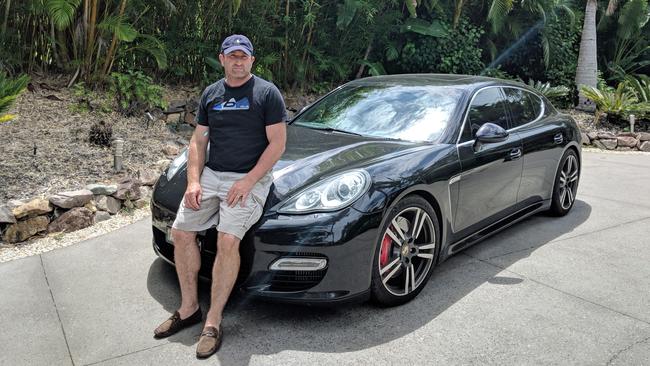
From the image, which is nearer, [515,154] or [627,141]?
[515,154]

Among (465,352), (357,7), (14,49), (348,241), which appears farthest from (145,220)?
(357,7)

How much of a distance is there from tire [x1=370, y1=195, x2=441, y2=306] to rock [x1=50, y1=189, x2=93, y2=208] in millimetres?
2971

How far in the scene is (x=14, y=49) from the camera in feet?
23.4

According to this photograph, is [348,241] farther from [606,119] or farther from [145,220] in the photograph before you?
[606,119]

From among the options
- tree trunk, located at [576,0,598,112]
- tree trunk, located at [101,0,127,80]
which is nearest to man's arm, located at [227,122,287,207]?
tree trunk, located at [101,0,127,80]

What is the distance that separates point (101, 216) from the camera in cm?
500

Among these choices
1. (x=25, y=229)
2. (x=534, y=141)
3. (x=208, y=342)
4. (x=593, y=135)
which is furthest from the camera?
(x=593, y=135)

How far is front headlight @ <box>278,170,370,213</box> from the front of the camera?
3086mm

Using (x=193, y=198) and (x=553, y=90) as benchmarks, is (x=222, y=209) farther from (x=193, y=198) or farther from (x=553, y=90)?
(x=553, y=90)

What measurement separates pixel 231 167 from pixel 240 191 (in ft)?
0.84

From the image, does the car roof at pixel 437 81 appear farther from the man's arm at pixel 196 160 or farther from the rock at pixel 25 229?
the rock at pixel 25 229

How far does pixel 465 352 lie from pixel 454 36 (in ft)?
31.0

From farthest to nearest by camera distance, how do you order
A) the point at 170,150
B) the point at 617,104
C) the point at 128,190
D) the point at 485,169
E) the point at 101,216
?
the point at 617,104, the point at 170,150, the point at 128,190, the point at 101,216, the point at 485,169

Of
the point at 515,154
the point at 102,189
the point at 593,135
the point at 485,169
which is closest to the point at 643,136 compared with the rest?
the point at 593,135
